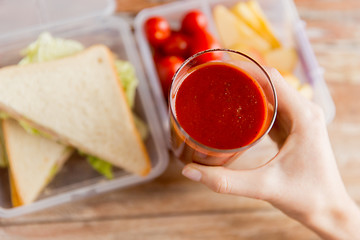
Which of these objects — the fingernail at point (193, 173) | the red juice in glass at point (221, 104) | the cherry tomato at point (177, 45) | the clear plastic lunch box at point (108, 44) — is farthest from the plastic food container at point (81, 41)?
the red juice in glass at point (221, 104)

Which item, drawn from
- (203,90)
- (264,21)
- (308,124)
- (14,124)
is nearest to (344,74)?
(264,21)

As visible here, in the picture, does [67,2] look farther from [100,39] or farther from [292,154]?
[292,154]

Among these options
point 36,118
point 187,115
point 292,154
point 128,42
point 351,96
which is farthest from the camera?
Result: point 351,96

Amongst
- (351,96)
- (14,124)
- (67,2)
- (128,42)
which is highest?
(67,2)

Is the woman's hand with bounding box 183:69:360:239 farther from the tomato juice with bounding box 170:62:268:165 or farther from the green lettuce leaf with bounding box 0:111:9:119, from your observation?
the green lettuce leaf with bounding box 0:111:9:119

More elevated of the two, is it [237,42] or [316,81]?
[237,42]

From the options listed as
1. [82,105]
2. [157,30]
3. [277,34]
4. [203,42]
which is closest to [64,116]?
[82,105]

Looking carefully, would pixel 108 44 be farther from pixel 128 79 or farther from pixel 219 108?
pixel 219 108
